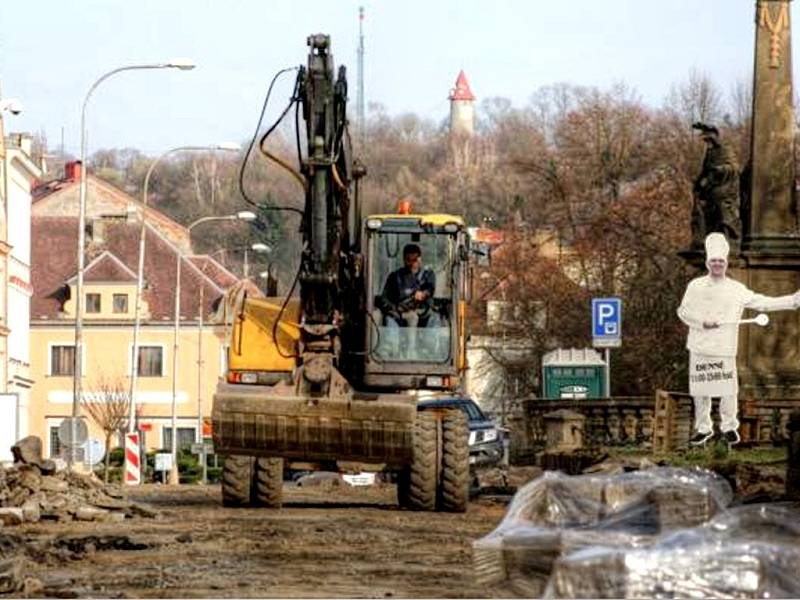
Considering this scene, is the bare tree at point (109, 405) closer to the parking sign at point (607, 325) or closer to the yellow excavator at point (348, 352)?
the parking sign at point (607, 325)

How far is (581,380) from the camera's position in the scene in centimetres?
5209

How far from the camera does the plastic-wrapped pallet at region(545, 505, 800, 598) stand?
352 inches

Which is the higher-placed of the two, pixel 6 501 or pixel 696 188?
pixel 696 188

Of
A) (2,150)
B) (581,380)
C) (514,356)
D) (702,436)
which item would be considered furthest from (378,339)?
(514,356)

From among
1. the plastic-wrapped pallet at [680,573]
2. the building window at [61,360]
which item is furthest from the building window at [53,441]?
the plastic-wrapped pallet at [680,573]

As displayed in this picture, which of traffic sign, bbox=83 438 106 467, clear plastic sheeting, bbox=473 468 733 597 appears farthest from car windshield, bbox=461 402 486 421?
clear plastic sheeting, bbox=473 468 733 597

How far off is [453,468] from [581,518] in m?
17.3

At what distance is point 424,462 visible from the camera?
29.7 metres

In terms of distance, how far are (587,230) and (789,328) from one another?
4137 cm

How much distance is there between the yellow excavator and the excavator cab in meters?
0.01

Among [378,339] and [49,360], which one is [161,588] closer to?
[378,339]

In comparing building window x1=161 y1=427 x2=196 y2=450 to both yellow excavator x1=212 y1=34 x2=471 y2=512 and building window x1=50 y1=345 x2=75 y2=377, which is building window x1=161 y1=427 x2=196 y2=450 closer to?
building window x1=50 y1=345 x2=75 y2=377

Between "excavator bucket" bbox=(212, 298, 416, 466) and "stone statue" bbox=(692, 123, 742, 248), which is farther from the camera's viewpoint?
"stone statue" bbox=(692, 123, 742, 248)

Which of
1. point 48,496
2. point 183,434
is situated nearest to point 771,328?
point 48,496
